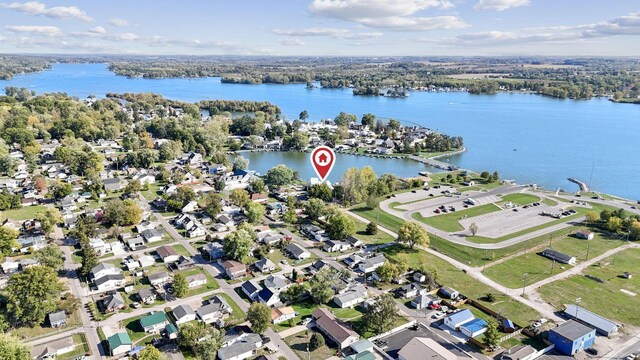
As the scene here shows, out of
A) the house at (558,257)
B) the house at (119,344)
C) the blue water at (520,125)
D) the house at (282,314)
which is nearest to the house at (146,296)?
the house at (119,344)

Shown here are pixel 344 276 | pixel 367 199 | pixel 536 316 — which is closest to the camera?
pixel 536 316

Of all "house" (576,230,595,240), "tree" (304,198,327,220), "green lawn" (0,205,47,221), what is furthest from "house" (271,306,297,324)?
"green lawn" (0,205,47,221)

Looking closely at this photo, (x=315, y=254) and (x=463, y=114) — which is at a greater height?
(x=463, y=114)

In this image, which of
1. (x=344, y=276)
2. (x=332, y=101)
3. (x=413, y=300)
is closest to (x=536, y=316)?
(x=413, y=300)

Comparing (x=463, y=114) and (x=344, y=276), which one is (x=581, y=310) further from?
(x=463, y=114)

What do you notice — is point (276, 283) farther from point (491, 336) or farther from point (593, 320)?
point (593, 320)

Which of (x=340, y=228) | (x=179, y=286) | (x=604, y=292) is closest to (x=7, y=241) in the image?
(x=179, y=286)
